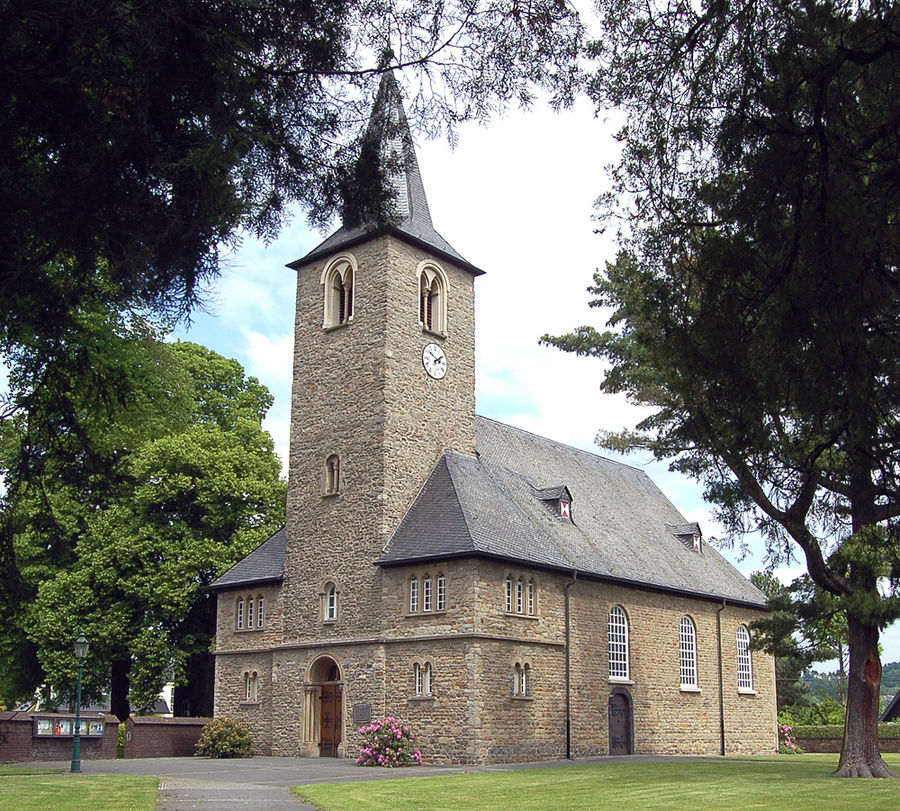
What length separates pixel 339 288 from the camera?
3167 cm

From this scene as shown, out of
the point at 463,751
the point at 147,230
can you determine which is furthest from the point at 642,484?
the point at 147,230

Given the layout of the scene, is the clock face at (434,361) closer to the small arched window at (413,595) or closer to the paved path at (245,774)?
the small arched window at (413,595)

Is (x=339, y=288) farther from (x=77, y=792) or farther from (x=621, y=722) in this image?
(x=77, y=792)

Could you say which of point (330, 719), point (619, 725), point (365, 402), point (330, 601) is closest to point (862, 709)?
point (619, 725)

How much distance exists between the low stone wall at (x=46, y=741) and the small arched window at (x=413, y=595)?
932cm

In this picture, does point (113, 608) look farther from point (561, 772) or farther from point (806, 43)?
point (806, 43)

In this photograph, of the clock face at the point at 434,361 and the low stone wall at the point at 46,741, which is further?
the clock face at the point at 434,361

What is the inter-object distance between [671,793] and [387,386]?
14755 millimetres

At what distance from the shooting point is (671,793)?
1714 cm

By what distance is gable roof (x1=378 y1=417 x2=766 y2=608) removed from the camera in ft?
89.4

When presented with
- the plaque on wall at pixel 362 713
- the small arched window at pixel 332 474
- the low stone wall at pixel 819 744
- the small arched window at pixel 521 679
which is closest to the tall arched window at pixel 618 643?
the small arched window at pixel 521 679

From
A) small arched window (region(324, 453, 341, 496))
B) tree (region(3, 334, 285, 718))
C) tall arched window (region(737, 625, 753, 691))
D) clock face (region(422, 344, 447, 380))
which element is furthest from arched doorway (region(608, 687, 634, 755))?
tree (region(3, 334, 285, 718))

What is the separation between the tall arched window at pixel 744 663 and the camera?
3681cm

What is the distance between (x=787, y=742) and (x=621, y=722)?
12.0m
